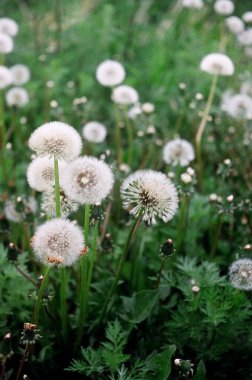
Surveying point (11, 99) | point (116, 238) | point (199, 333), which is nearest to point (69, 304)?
point (116, 238)

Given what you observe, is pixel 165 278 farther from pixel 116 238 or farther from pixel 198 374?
pixel 198 374

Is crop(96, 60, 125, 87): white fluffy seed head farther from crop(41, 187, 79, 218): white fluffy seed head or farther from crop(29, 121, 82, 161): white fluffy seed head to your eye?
crop(29, 121, 82, 161): white fluffy seed head

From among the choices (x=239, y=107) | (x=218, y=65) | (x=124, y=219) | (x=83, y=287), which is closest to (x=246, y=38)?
(x=239, y=107)

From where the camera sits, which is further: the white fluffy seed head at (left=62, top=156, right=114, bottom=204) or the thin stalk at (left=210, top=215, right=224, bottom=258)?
the thin stalk at (left=210, top=215, right=224, bottom=258)

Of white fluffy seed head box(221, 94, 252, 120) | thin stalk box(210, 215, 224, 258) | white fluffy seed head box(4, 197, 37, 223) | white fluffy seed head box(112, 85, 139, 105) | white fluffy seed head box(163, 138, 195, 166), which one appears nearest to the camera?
white fluffy seed head box(4, 197, 37, 223)

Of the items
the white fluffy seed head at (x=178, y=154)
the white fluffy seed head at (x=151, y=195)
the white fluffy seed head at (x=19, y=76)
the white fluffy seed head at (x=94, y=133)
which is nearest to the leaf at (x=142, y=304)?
the white fluffy seed head at (x=151, y=195)

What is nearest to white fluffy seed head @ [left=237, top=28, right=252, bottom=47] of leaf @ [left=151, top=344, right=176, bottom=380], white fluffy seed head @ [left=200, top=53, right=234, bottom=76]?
white fluffy seed head @ [left=200, top=53, right=234, bottom=76]

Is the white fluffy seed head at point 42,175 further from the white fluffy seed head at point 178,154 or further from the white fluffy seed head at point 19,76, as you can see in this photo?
the white fluffy seed head at point 19,76
